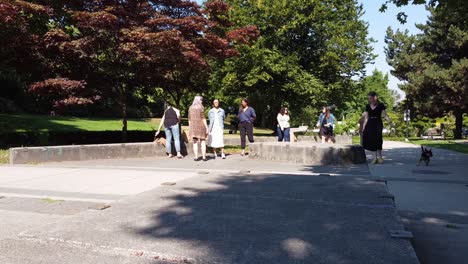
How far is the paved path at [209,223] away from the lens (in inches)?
134

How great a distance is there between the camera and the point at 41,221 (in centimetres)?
512

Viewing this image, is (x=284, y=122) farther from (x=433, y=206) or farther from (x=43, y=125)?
(x=43, y=125)

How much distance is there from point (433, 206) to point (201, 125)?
275 inches

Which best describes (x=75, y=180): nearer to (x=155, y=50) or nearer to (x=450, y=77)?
(x=155, y=50)

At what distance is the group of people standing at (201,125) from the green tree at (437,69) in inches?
888

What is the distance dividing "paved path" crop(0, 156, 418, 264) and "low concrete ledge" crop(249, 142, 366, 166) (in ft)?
11.1

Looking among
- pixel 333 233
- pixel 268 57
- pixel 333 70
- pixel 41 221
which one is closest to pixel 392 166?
pixel 333 233

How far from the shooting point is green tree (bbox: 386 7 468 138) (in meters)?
30.8

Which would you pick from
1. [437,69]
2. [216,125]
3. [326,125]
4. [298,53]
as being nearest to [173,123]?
[216,125]

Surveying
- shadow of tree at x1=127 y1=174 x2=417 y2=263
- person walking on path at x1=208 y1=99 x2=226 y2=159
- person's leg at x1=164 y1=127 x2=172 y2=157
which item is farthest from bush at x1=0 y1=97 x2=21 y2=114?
shadow of tree at x1=127 y1=174 x2=417 y2=263

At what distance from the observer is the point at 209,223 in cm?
430

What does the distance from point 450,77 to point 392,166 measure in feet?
78.5

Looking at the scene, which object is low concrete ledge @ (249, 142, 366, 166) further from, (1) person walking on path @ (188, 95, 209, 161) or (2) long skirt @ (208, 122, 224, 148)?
(1) person walking on path @ (188, 95, 209, 161)

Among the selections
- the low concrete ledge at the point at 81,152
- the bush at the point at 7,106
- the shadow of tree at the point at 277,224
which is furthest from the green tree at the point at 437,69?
the bush at the point at 7,106
